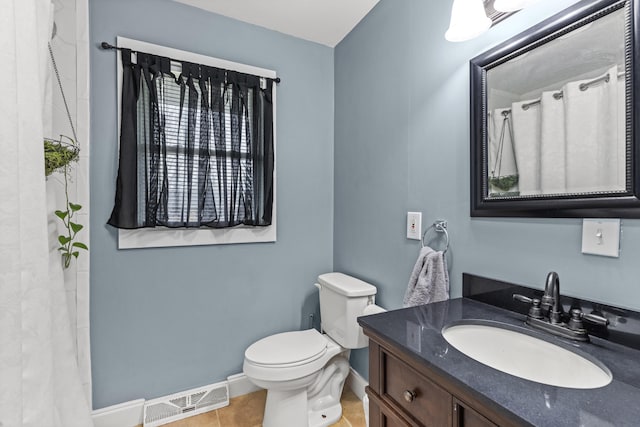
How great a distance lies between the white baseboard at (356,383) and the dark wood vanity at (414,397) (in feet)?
3.32

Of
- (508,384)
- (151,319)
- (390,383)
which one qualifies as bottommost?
(151,319)

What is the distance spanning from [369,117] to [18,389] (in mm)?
1827

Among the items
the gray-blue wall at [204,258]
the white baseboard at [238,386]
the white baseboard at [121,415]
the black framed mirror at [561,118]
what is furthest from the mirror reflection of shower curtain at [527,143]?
the white baseboard at [121,415]

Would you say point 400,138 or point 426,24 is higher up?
point 426,24

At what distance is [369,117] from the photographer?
181 centimetres

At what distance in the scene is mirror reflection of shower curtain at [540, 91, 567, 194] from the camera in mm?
899

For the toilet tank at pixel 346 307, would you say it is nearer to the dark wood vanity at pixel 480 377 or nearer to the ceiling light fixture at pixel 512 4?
the dark wood vanity at pixel 480 377

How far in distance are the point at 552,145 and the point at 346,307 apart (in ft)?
3.87

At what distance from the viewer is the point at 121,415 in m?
1.61

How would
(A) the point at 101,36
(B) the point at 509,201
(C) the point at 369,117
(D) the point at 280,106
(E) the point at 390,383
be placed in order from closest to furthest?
1. (E) the point at 390,383
2. (B) the point at 509,201
3. (A) the point at 101,36
4. (C) the point at 369,117
5. (D) the point at 280,106

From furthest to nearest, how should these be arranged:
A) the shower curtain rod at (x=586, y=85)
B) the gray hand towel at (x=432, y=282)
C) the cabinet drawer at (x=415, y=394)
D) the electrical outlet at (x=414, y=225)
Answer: the electrical outlet at (x=414, y=225)
the gray hand towel at (x=432, y=282)
the shower curtain rod at (x=586, y=85)
the cabinet drawer at (x=415, y=394)

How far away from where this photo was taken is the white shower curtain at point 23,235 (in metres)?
0.73

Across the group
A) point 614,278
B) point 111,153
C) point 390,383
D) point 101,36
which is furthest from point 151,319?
point 614,278

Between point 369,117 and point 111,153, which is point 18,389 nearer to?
point 111,153
